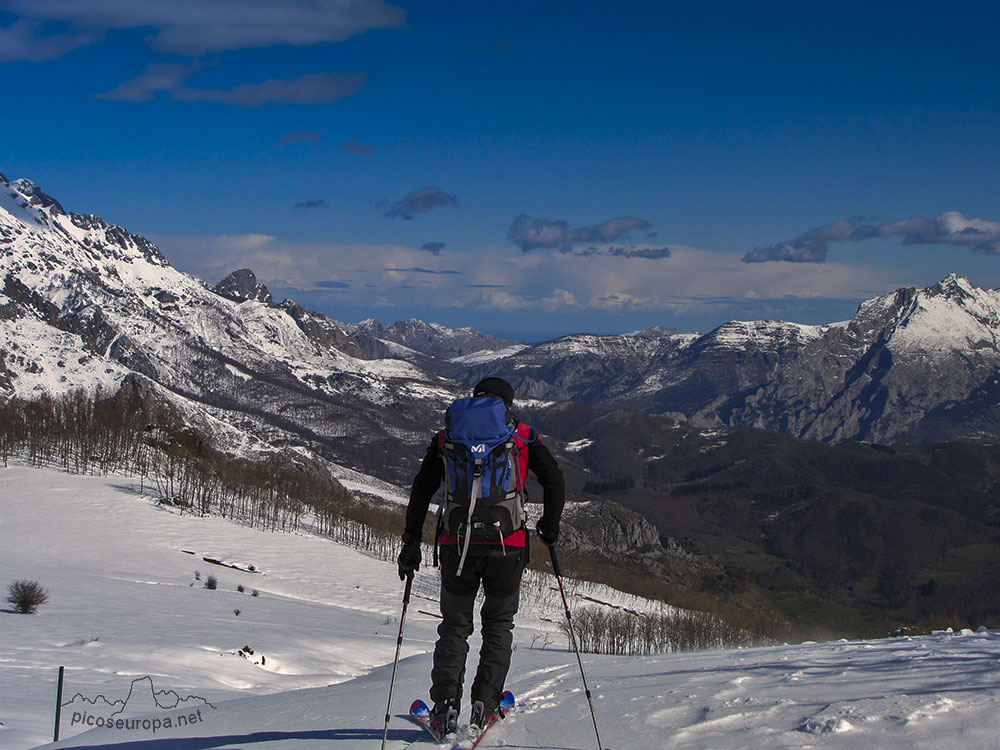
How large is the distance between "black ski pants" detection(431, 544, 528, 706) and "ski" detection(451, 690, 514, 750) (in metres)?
0.30

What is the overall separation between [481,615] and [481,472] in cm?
185

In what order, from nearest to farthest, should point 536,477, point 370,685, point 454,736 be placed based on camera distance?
point 454,736 < point 536,477 < point 370,685

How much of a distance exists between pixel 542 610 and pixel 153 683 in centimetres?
6675

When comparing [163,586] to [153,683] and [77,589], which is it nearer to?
[77,589]

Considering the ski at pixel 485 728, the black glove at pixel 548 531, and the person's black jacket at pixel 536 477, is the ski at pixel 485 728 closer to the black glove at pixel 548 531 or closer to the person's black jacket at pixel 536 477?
the black glove at pixel 548 531

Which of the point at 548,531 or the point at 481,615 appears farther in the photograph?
the point at 548,531

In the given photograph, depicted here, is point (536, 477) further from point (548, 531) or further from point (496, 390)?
point (496, 390)

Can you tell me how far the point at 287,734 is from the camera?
32.6 feet

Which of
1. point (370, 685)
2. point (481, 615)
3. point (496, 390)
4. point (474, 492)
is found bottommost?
point (370, 685)

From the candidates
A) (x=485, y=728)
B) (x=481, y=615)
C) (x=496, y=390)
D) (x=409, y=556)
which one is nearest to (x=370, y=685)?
(x=409, y=556)

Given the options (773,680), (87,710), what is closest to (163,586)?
(87,710)

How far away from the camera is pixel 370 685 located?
13852 mm

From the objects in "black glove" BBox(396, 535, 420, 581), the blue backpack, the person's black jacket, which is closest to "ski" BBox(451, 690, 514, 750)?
the blue backpack

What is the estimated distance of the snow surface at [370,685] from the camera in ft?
26.9
